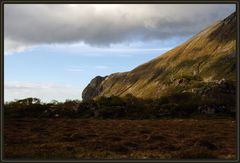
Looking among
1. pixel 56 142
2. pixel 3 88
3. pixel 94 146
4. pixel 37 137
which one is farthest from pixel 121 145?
pixel 3 88

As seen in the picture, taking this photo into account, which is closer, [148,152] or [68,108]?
[148,152]

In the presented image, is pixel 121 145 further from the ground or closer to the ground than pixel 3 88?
closer to the ground

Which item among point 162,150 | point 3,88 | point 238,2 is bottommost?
point 162,150

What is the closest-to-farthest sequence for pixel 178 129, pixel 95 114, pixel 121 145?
pixel 121 145, pixel 178 129, pixel 95 114

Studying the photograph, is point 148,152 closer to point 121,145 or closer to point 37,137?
point 121,145

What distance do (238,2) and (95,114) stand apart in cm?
4317

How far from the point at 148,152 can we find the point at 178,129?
15.5 meters

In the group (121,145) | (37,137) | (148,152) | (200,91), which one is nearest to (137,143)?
(121,145)

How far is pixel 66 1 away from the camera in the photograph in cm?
1703

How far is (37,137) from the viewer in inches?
1298

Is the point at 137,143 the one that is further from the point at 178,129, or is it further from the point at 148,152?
the point at 178,129

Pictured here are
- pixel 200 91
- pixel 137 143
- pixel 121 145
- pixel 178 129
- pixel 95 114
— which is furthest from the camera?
pixel 200 91

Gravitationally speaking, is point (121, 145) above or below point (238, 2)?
below

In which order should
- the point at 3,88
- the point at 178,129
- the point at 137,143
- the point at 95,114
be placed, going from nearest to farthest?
1. the point at 3,88
2. the point at 137,143
3. the point at 178,129
4. the point at 95,114
